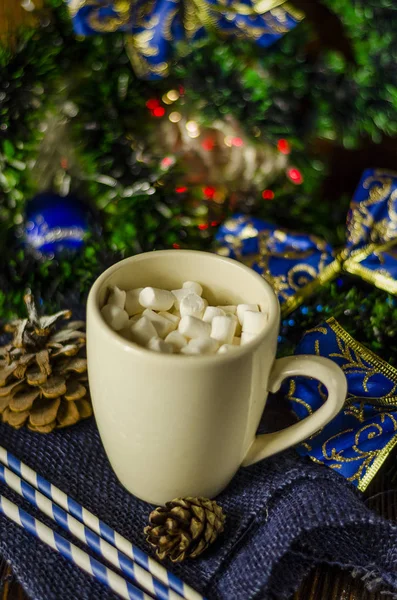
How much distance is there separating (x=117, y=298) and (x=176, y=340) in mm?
65

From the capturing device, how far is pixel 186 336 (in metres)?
0.55

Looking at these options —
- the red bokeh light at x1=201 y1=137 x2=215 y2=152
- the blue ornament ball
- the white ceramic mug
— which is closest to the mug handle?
the white ceramic mug

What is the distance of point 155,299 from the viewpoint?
1.88 ft

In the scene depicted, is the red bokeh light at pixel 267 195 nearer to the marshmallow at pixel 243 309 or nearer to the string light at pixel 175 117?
the string light at pixel 175 117

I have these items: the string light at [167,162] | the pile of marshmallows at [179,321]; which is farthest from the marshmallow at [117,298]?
the string light at [167,162]

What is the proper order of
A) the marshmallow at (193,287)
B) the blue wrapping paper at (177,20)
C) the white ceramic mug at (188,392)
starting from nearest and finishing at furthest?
the white ceramic mug at (188,392)
the marshmallow at (193,287)
the blue wrapping paper at (177,20)

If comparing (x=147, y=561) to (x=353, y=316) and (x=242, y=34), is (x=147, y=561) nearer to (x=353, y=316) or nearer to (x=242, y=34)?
(x=353, y=316)

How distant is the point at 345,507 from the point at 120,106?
0.60 metres

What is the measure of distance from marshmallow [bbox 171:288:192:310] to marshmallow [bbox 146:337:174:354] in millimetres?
67

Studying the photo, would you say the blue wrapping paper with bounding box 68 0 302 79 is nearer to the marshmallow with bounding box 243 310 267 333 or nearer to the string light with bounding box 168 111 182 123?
the string light with bounding box 168 111 182 123

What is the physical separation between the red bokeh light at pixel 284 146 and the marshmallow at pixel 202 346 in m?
0.44

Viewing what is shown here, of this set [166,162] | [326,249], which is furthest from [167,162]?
[326,249]

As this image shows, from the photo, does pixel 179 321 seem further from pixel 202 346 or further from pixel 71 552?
pixel 71 552

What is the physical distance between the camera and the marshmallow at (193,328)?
0.55m
